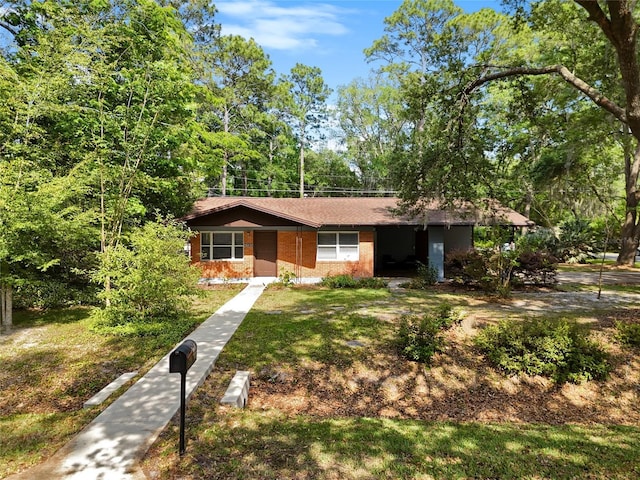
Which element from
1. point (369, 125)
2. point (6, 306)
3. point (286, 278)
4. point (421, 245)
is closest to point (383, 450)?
point (6, 306)

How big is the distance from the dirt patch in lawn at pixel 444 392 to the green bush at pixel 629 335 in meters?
0.26

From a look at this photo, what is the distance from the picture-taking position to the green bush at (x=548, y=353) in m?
6.76

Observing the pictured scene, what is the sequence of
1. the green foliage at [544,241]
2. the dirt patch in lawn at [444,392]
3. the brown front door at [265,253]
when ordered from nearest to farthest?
the dirt patch in lawn at [444,392] → the brown front door at [265,253] → the green foliage at [544,241]

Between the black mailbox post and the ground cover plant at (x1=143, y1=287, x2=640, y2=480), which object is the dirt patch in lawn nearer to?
the ground cover plant at (x1=143, y1=287, x2=640, y2=480)

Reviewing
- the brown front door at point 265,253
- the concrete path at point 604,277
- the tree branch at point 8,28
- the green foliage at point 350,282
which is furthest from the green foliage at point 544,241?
the tree branch at point 8,28

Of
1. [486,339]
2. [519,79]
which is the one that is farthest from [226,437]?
[519,79]

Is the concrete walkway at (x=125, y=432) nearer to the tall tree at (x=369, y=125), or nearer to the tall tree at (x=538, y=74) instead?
the tall tree at (x=538, y=74)

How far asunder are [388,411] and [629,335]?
227 inches

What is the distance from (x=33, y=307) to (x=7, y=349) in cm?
406

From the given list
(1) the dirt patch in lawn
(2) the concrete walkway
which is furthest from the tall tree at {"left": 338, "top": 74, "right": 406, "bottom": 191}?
(2) the concrete walkway

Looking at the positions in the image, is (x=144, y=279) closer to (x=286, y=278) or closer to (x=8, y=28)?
(x=286, y=278)

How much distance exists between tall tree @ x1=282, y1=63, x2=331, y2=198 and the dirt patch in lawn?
92.8 ft

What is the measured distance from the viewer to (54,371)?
20.9 ft

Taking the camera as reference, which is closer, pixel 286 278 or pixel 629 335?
pixel 629 335
